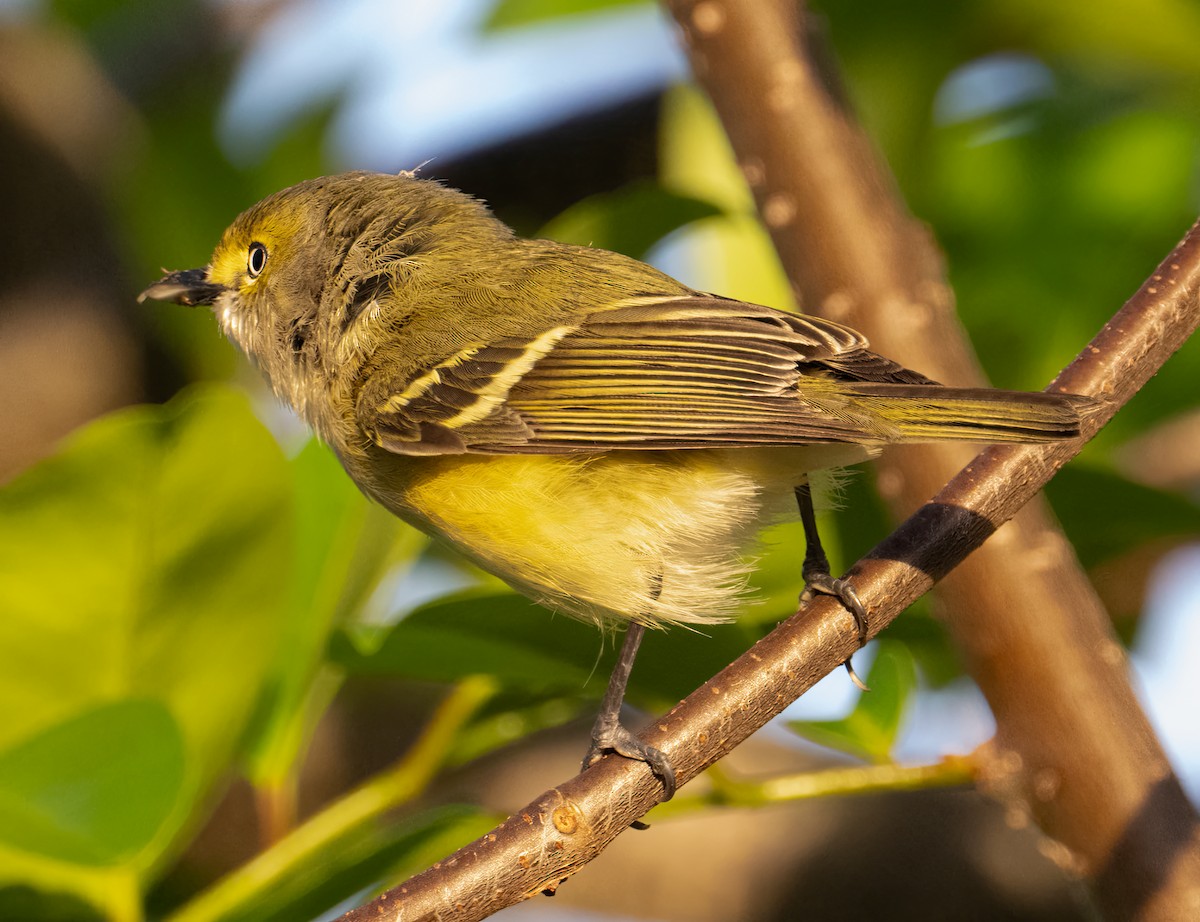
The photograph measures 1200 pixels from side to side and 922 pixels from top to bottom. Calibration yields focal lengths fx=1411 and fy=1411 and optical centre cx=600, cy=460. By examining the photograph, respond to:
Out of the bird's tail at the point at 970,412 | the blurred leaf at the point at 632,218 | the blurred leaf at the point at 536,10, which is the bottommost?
the bird's tail at the point at 970,412

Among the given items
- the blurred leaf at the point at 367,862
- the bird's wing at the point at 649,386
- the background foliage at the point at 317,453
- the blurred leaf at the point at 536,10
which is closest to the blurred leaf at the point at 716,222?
the background foliage at the point at 317,453

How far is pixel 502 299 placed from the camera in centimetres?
259

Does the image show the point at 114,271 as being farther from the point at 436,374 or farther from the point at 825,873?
the point at 825,873

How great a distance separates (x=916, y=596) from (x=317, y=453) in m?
1.16

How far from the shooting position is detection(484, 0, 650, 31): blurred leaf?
3.25m

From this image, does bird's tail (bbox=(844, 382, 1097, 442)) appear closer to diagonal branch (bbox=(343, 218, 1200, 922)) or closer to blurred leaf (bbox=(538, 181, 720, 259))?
diagonal branch (bbox=(343, 218, 1200, 922))

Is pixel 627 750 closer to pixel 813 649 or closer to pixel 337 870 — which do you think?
pixel 813 649

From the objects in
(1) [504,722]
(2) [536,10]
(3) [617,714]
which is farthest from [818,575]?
(2) [536,10]

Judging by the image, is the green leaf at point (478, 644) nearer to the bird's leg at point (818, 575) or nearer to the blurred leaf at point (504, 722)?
the blurred leaf at point (504, 722)

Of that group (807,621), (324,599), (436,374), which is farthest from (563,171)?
(807,621)

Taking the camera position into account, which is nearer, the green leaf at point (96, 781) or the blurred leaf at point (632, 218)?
the green leaf at point (96, 781)

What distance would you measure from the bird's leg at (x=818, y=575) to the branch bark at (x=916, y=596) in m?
0.02

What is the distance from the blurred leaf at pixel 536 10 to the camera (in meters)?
3.25

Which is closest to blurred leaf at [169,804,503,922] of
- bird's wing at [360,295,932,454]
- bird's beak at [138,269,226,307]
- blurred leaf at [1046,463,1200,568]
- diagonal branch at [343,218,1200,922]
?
diagonal branch at [343,218,1200,922]
